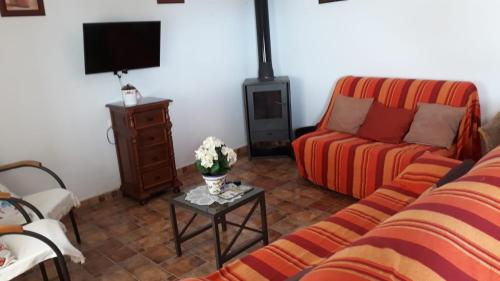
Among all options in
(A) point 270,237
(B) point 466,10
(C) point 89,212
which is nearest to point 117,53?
(C) point 89,212

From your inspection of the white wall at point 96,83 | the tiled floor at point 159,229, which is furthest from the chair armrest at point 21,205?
the white wall at point 96,83

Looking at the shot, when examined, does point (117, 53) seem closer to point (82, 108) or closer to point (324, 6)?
point (82, 108)

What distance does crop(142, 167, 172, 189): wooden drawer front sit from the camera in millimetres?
3729

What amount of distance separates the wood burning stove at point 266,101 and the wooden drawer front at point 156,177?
1136 millimetres

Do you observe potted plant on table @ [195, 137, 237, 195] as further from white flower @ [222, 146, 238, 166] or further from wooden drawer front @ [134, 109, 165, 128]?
wooden drawer front @ [134, 109, 165, 128]

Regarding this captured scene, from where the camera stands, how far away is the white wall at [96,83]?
10.8 feet

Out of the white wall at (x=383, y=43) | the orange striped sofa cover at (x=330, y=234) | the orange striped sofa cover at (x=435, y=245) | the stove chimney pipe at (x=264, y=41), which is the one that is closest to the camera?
the orange striped sofa cover at (x=435, y=245)

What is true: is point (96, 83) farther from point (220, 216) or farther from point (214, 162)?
point (220, 216)

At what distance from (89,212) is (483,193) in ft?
10.8

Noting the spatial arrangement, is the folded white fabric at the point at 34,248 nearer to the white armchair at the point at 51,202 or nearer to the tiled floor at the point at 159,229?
the white armchair at the point at 51,202

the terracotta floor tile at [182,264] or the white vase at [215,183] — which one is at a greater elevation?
the white vase at [215,183]

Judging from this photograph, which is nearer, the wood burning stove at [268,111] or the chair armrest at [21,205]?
the chair armrest at [21,205]

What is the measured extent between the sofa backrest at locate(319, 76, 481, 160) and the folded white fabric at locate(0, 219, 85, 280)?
8.32 ft

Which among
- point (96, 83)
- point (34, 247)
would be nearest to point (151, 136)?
point (96, 83)
